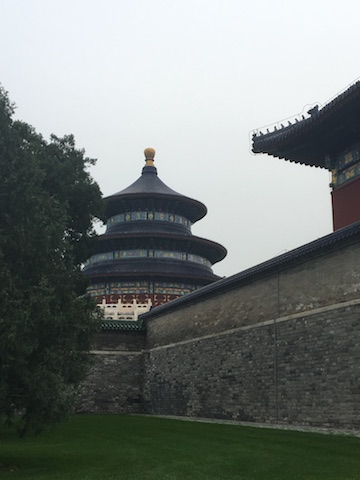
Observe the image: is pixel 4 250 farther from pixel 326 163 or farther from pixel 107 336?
pixel 107 336

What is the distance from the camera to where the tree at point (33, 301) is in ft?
30.6

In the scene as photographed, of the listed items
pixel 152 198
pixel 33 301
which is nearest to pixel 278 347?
pixel 33 301

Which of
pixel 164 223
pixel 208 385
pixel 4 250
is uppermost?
pixel 164 223

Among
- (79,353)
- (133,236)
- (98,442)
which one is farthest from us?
(133,236)

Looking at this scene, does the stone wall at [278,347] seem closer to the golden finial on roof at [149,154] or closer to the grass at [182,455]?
the grass at [182,455]

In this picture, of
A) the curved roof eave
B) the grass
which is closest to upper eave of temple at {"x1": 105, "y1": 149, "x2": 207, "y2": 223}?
the curved roof eave

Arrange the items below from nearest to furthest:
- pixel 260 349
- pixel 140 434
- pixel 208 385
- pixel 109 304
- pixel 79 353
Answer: pixel 79 353 < pixel 140 434 < pixel 260 349 < pixel 208 385 < pixel 109 304

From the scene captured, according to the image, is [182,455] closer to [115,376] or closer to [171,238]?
[115,376]

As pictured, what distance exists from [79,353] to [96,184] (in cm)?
464

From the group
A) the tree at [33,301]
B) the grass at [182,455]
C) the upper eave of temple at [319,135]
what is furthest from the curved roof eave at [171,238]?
the tree at [33,301]

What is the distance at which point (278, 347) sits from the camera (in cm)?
1766

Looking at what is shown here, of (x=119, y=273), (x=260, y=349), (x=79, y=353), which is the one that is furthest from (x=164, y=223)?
(x=79, y=353)

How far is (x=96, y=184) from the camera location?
13875mm

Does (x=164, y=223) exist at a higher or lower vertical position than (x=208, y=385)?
higher
